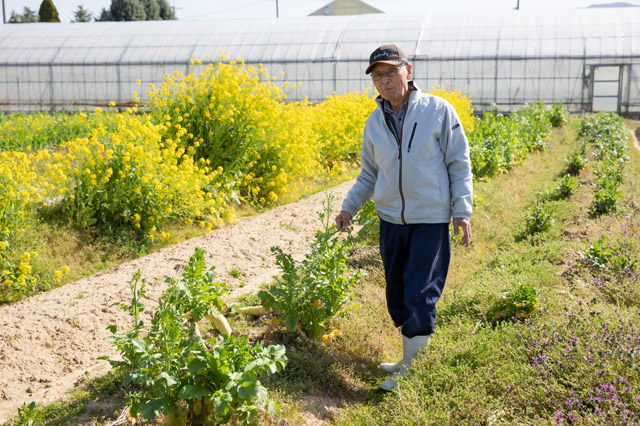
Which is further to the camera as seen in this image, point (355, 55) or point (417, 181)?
point (355, 55)

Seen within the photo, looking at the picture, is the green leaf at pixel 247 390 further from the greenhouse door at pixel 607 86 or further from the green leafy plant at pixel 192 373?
the greenhouse door at pixel 607 86

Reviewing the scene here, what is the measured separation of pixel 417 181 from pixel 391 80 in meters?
0.50

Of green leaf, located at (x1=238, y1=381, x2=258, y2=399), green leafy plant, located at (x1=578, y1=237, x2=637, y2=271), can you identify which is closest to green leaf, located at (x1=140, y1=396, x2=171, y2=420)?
green leaf, located at (x1=238, y1=381, x2=258, y2=399)

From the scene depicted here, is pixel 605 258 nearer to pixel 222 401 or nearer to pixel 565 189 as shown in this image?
pixel 222 401

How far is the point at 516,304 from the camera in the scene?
348cm

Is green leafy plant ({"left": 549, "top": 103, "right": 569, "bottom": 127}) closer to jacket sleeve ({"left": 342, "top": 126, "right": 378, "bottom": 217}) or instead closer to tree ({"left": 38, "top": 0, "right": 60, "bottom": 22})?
jacket sleeve ({"left": 342, "top": 126, "right": 378, "bottom": 217})

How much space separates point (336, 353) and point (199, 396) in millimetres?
1258

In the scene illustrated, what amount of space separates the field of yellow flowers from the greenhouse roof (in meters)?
10.8

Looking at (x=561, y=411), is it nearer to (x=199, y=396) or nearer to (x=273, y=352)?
(x=273, y=352)

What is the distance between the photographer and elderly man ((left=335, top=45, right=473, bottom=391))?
297 centimetres

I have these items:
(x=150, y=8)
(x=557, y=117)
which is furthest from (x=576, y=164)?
(x=150, y=8)

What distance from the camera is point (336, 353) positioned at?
3.44 metres

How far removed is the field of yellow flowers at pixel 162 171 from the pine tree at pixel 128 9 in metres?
31.8

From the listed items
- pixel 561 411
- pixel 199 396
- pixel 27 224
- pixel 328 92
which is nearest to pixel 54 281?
pixel 27 224
